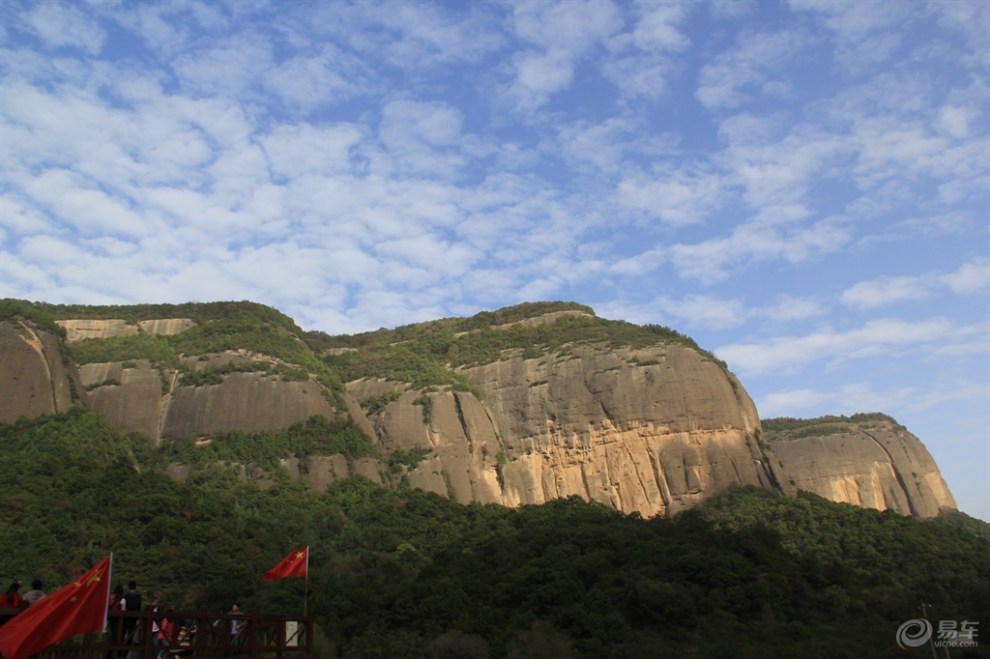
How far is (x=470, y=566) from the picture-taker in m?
44.1

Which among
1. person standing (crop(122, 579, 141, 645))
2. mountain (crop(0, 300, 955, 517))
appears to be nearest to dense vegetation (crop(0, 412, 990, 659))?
mountain (crop(0, 300, 955, 517))

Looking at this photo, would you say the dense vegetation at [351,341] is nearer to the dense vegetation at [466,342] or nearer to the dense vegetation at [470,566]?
the dense vegetation at [466,342]

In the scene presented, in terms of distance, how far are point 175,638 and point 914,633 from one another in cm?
2860

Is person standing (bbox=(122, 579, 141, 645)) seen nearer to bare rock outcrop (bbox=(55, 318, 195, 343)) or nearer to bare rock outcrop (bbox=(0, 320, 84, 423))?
bare rock outcrop (bbox=(0, 320, 84, 423))

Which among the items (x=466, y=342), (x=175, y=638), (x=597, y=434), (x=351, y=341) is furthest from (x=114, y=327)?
(x=175, y=638)

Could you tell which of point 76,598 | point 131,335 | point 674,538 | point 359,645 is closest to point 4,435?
point 131,335

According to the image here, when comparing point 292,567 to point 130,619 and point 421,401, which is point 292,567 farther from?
point 421,401

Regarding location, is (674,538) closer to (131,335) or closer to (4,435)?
(4,435)

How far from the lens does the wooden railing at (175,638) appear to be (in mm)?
14266

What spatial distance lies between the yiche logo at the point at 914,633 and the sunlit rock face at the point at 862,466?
172 feet

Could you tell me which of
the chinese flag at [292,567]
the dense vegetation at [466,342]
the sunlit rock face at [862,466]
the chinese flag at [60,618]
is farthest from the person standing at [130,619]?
the sunlit rock face at [862,466]

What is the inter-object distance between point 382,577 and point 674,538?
15049 mm

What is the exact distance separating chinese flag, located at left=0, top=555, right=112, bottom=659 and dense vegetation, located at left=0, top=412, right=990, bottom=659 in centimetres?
2059

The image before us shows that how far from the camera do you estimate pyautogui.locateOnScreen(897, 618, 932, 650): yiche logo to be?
33062mm
